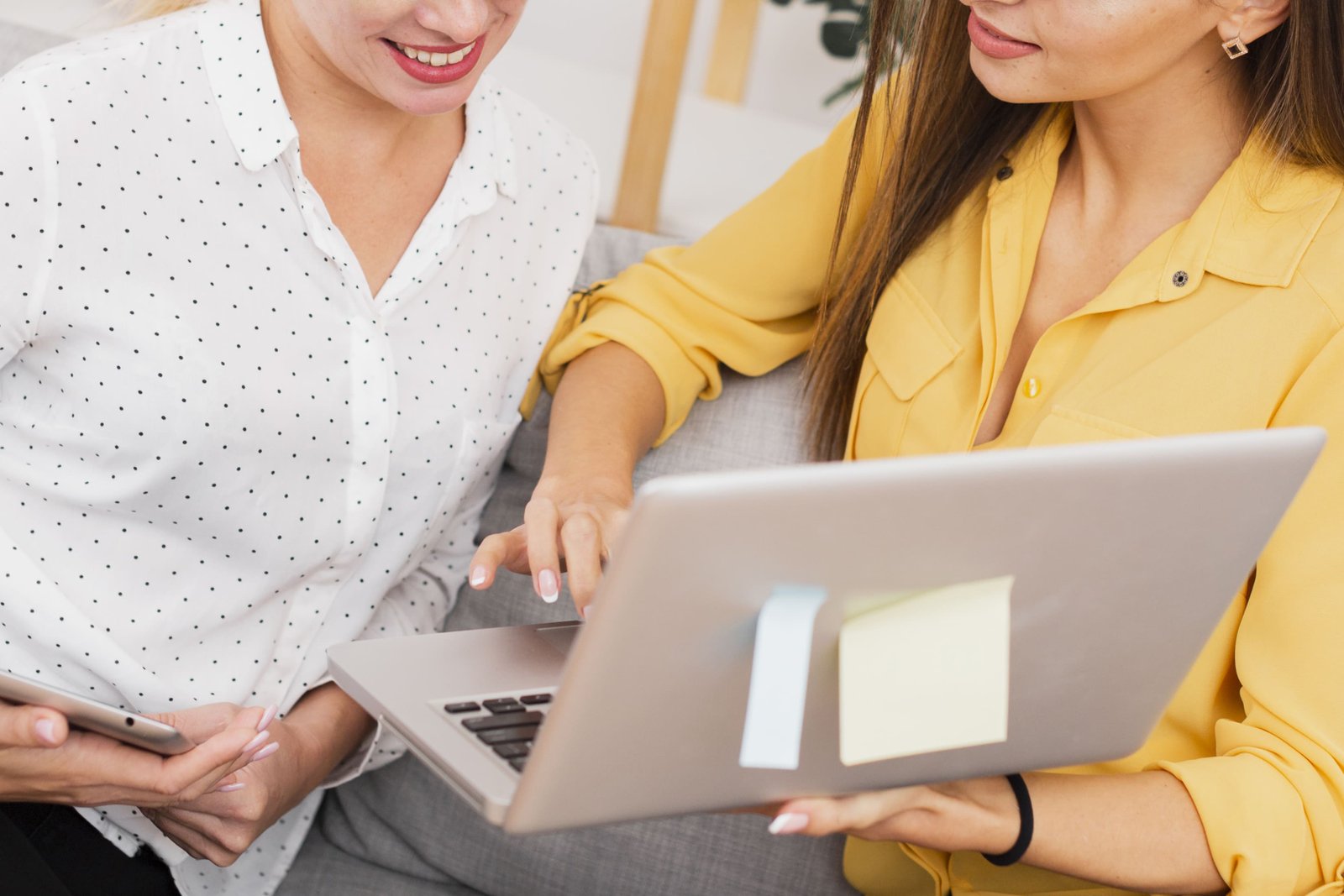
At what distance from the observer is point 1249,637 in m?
0.93

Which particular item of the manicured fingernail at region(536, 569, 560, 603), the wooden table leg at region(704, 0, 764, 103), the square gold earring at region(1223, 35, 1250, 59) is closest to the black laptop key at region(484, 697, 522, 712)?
the manicured fingernail at region(536, 569, 560, 603)

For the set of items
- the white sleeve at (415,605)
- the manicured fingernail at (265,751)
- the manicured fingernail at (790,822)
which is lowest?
the white sleeve at (415,605)

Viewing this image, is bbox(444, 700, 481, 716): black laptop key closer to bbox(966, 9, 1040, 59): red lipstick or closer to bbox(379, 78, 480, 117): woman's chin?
bbox(379, 78, 480, 117): woman's chin

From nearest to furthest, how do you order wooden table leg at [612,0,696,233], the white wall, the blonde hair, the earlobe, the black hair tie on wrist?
the black hair tie on wrist
the earlobe
the blonde hair
wooden table leg at [612,0,696,233]
the white wall

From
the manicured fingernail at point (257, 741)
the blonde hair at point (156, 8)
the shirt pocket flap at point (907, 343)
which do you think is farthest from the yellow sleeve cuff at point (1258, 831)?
the blonde hair at point (156, 8)

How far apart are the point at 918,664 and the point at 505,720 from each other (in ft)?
0.87

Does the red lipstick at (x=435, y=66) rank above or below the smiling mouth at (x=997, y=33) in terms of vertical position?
below

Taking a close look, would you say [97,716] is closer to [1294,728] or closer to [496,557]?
[496,557]

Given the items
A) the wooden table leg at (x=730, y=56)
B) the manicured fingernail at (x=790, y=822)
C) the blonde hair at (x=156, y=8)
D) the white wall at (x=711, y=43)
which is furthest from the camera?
the white wall at (x=711, y=43)

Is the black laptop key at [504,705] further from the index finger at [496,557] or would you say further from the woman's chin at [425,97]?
the woman's chin at [425,97]

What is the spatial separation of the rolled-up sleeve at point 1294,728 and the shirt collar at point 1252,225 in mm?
93

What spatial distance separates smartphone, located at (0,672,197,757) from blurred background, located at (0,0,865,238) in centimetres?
58

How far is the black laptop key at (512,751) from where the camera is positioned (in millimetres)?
756

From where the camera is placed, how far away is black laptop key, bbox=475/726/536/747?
78cm
